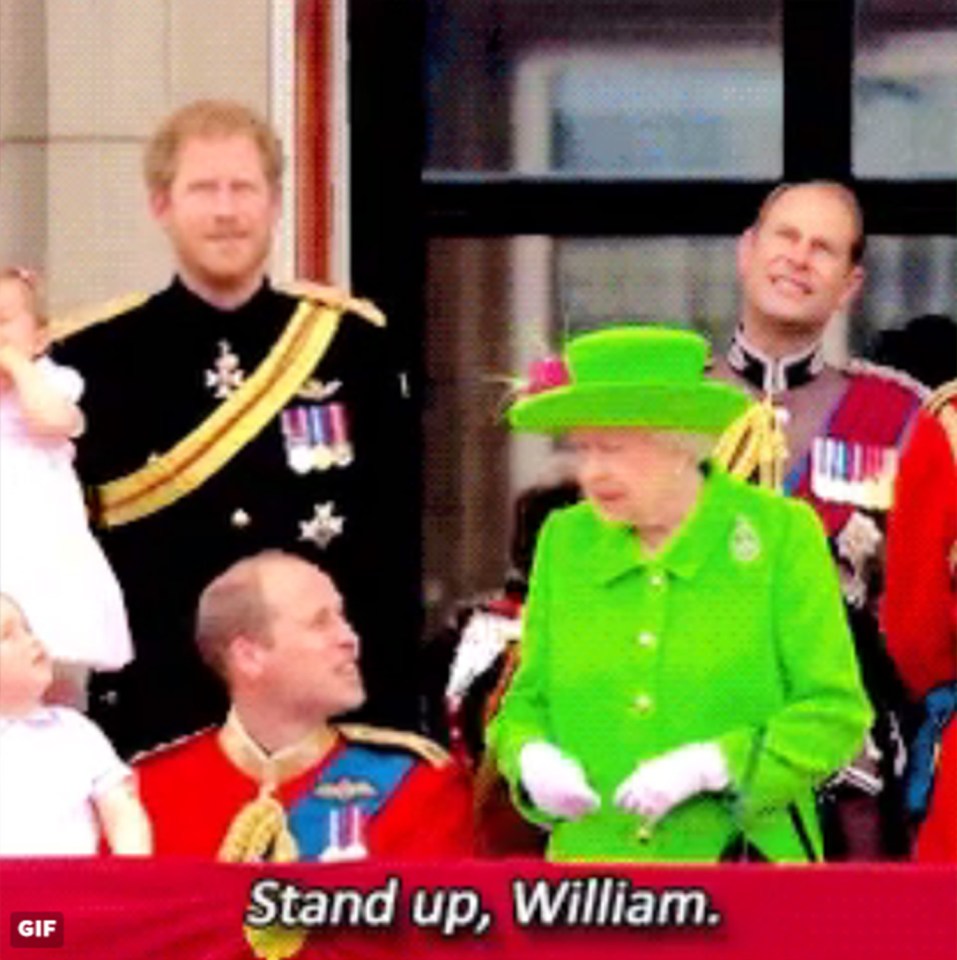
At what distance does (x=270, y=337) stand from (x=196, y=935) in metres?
1.27

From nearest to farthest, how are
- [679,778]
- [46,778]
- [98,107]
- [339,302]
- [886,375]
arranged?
[679,778] < [46,778] < [339,302] < [886,375] < [98,107]

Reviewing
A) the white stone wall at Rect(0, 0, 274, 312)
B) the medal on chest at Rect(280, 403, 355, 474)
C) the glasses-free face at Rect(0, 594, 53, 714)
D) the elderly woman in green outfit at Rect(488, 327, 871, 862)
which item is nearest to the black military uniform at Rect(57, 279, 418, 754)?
the medal on chest at Rect(280, 403, 355, 474)

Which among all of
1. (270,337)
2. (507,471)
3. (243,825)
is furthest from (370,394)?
(507,471)

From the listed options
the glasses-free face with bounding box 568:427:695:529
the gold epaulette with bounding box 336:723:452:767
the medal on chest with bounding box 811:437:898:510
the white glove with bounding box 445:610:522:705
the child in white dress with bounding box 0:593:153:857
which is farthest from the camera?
the white glove with bounding box 445:610:522:705

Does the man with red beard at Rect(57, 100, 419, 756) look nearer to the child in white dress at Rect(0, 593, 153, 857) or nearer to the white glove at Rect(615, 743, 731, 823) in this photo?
the child in white dress at Rect(0, 593, 153, 857)

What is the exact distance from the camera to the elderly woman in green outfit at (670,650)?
320 inches

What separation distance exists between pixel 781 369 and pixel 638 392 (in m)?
0.70

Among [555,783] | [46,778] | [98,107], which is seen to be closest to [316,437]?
[46,778]

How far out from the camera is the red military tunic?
27.5 feet

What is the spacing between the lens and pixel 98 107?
1009cm

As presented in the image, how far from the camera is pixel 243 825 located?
8.38 meters

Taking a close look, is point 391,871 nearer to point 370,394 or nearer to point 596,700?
point 596,700

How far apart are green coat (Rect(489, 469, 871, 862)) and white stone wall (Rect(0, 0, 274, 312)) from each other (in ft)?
6.64

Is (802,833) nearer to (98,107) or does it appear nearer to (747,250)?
(747,250)
